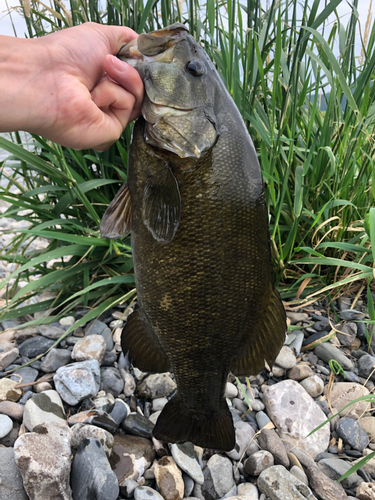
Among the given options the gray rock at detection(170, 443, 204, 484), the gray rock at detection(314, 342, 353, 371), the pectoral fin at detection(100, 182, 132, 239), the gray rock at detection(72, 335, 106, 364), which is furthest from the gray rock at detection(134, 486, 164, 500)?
the gray rock at detection(314, 342, 353, 371)

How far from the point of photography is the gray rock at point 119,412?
7.29 ft

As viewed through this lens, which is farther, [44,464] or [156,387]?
[156,387]

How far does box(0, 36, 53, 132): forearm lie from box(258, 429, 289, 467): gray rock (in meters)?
1.90

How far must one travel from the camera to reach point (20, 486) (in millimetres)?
1774

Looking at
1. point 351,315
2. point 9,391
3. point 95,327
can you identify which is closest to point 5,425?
point 9,391

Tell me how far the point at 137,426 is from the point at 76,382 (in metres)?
0.42

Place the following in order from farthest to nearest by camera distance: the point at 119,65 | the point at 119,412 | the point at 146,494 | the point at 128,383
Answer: the point at 128,383 < the point at 119,412 < the point at 146,494 < the point at 119,65

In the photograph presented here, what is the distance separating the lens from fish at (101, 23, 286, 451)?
1498 mm

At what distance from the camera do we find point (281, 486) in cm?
194

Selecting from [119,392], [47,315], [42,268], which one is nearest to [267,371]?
[119,392]

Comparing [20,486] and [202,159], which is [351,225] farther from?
[20,486]

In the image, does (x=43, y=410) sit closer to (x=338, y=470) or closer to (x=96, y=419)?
(x=96, y=419)

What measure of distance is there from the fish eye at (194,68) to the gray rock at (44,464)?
166 centimetres

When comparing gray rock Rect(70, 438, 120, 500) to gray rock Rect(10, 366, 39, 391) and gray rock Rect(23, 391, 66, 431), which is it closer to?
gray rock Rect(23, 391, 66, 431)
